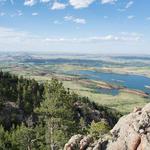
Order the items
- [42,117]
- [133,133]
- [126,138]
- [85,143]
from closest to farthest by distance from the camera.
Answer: [133,133] → [126,138] → [85,143] → [42,117]

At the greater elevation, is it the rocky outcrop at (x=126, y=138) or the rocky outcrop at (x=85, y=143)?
the rocky outcrop at (x=126, y=138)

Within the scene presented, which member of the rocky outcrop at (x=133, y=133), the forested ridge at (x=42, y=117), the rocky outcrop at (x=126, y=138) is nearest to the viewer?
the rocky outcrop at (x=133, y=133)

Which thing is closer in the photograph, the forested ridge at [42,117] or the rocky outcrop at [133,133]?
the rocky outcrop at [133,133]

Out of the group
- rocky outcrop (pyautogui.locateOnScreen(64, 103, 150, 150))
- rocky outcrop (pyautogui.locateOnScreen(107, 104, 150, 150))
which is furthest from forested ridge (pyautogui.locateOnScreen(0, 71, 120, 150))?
rocky outcrop (pyautogui.locateOnScreen(107, 104, 150, 150))

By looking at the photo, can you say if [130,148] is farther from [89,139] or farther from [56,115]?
[56,115]

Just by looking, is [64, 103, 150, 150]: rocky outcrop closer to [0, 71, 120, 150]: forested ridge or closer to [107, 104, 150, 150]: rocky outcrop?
[107, 104, 150, 150]: rocky outcrop

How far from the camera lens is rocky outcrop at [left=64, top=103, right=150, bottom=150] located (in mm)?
43938

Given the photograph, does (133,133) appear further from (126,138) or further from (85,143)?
(85,143)

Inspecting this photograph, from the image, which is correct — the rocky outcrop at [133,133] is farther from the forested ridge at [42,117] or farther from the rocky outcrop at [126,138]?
the forested ridge at [42,117]

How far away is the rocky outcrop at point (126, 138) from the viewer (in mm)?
43938

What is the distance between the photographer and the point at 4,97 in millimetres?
177375

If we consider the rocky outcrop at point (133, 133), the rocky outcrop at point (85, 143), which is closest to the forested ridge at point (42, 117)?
the rocky outcrop at point (85, 143)

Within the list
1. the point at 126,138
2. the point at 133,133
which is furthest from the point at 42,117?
the point at 133,133

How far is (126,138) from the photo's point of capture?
4631cm
